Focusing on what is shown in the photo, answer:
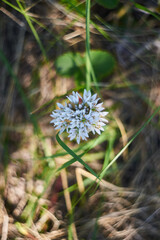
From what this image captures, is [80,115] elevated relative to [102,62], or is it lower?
lower

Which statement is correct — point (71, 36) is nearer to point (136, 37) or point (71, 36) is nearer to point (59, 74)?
point (59, 74)

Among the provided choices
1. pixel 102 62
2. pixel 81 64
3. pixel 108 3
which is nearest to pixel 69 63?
pixel 81 64

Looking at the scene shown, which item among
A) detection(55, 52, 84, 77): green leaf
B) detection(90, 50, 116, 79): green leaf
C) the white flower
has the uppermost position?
detection(55, 52, 84, 77): green leaf

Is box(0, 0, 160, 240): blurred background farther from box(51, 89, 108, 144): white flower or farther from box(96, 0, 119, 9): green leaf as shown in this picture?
box(51, 89, 108, 144): white flower

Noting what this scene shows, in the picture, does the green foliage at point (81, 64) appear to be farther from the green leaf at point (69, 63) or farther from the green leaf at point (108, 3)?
the green leaf at point (108, 3)

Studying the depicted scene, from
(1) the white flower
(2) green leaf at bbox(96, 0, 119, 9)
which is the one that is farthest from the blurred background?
(1) the white flower

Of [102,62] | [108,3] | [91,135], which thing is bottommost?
[91,135]

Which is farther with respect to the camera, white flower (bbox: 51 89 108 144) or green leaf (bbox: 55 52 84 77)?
green leaf (bbox: 55 52 84 77)

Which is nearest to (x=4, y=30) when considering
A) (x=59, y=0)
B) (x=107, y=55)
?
(x=59, y=0)

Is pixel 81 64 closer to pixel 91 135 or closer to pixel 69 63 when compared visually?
pixel 69 63
